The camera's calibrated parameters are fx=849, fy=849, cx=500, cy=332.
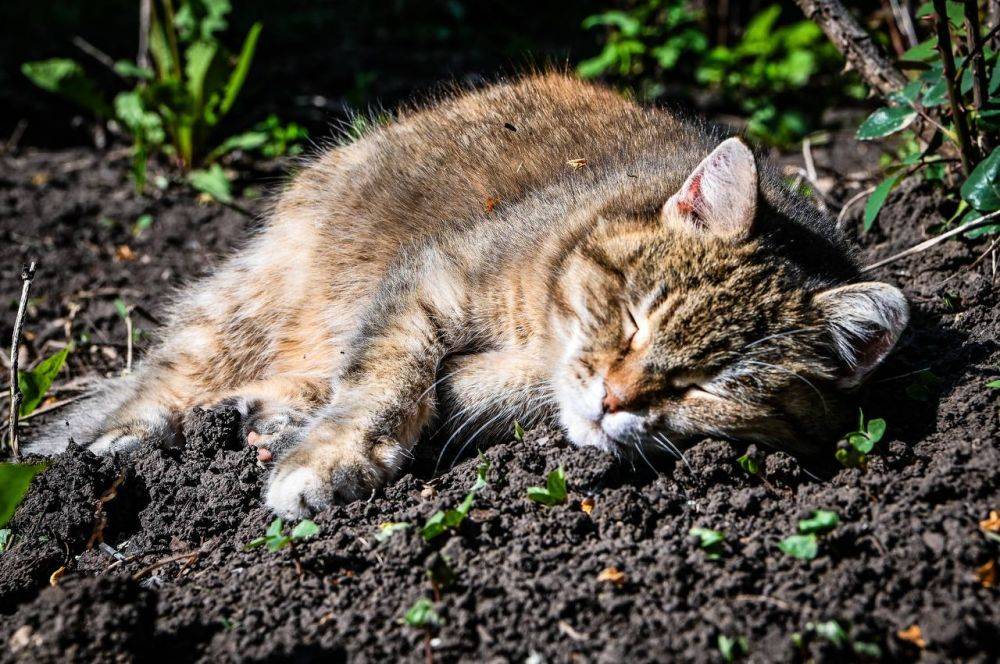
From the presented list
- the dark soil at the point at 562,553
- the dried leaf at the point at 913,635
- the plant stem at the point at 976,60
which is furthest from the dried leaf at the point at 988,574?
the plant stem at the point at 976,60

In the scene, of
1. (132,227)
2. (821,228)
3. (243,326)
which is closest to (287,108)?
(132,227)

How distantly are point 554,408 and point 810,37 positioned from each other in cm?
443

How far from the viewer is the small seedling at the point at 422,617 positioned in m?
1.90

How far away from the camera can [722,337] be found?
2422 millimetres

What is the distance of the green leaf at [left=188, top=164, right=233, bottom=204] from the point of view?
186 inches

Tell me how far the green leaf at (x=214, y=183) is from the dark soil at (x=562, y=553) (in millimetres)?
2096

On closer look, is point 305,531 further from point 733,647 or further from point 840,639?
point 840,639

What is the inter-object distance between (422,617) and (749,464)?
1027 mm

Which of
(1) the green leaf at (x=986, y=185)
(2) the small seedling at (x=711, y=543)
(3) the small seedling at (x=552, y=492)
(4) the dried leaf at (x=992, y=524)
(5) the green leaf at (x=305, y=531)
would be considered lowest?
(5) the green leaf at (x=305, y=531)

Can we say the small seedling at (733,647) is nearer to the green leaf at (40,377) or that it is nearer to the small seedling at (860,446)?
the small seedling at (860,446)

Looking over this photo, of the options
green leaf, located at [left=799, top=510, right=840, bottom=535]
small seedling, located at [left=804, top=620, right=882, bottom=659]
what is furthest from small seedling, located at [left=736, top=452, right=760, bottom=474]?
small seedling, located at [left=804, top=620, right=882, bottom=659]

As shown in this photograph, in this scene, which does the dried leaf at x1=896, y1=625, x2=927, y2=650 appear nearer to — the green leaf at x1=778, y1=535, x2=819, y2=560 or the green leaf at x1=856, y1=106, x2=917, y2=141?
the green leaf at x1=778, y1=535, x2=819, y2=560

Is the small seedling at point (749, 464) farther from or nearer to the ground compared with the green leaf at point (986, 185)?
nearer to the ground

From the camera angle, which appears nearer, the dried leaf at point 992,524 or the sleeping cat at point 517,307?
the dried leaf at point 992,524
